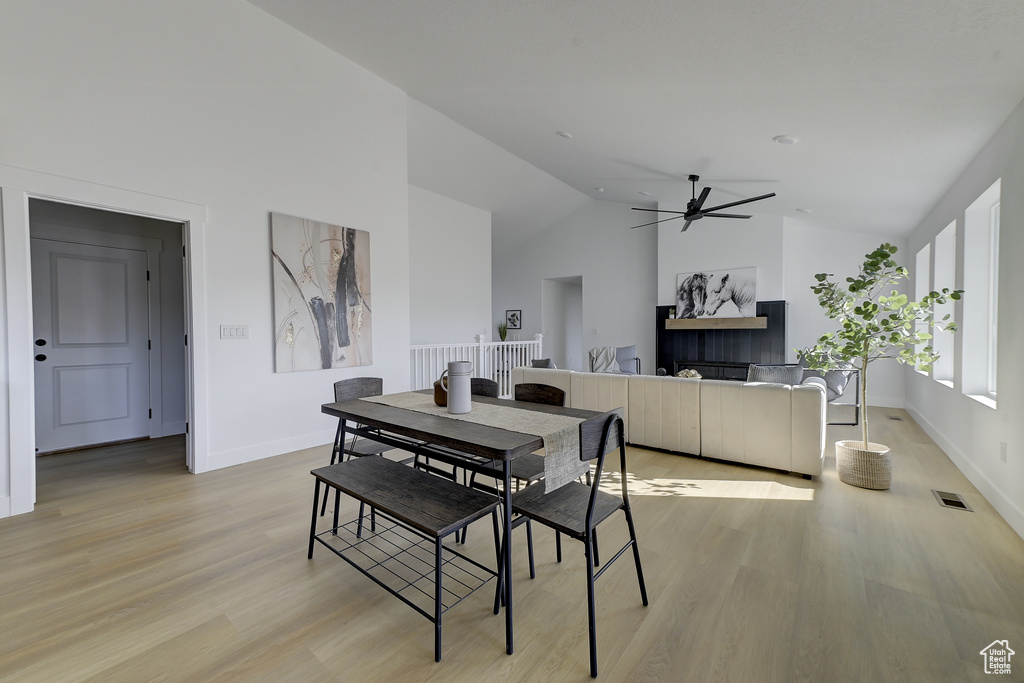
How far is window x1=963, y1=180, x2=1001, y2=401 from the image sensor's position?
131 inches

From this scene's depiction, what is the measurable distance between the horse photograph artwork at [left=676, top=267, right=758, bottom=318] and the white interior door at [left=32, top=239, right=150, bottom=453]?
7.09 m

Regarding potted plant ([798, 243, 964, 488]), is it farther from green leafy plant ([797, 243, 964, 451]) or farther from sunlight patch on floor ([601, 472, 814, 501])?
sunlight patch on floor ([601, 472, 814, 501])

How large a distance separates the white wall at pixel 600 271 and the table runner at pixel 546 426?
6220 mm

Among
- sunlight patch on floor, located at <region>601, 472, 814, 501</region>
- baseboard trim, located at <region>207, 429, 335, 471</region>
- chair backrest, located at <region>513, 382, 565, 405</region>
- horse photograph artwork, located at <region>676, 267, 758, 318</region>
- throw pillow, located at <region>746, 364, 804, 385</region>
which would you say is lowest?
sunlight patch on floor, located at <region>601, 472, 814, 501</region>

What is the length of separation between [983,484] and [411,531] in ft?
12.0

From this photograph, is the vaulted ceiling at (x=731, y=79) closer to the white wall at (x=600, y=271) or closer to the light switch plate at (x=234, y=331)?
the light switch plate at (x=234, y=331)

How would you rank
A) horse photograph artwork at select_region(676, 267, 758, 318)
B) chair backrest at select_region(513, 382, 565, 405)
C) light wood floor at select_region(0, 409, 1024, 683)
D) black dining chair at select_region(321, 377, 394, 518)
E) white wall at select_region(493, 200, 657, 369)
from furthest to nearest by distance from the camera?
white wall at select_region(493, 200, 657, 369) < horse photograph artwork at select_region(676, 267, 758, 318) < black dining chair at select_region(321, 377, 394, 518) < chair backrest at select_region(513, 382, 565, 405) < light wood floor at select_region(0, 409, 1024, 683)

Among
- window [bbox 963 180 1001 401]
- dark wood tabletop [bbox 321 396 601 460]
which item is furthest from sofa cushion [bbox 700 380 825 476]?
dark wood tabletop [bbox 321 396 601 460]

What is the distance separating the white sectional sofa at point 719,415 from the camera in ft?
10.7

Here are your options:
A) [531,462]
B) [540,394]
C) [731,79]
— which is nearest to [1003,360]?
[731,79]

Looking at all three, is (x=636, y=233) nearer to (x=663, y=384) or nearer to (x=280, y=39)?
(x=663, y=384)

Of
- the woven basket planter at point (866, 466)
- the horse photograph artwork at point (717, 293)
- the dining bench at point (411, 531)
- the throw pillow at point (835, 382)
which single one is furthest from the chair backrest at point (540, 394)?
the horse photograph artwork at point (717, 293)

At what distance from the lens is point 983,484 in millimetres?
2920

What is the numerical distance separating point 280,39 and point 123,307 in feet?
9.72
